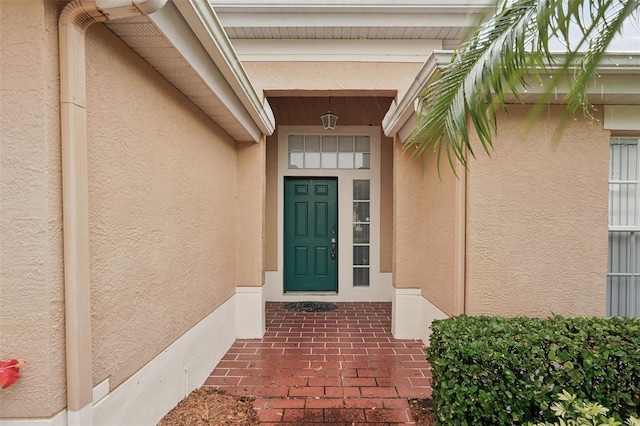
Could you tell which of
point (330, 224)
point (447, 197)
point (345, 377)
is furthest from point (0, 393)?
point (330, 224)

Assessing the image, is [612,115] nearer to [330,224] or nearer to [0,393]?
[330,224]

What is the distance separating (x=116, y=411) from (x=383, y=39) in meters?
5.04

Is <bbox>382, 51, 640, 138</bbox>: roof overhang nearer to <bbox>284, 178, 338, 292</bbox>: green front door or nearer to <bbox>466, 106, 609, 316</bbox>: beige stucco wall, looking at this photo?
<bbox>466, 106, 609, 316</bbox>: beige stucco wall

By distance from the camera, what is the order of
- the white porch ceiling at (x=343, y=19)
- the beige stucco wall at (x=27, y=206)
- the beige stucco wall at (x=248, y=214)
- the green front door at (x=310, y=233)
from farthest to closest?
the green front door at (x=310, y=233)
the beige stucco wall at (x=248, y=214)
the white porch ceiling at (x=343, y=19)
the beige stucco wall at (x=27, y=206)

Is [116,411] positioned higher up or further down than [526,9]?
further down

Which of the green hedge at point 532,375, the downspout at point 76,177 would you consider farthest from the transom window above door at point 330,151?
the downspout at point 76,177

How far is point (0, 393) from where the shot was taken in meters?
1.55

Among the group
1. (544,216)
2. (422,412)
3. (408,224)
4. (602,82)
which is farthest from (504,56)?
(408,224)

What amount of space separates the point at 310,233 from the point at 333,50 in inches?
135

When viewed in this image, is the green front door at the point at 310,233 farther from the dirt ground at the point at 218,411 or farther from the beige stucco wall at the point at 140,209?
the dirt ground at the point at 218,411

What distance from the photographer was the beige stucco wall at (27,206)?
1.54 m

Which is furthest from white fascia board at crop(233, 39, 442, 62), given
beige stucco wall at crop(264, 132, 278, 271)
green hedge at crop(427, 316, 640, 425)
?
green hedge at crop(427, 316, 640, 425)

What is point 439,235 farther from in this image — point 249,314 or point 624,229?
point 249,314

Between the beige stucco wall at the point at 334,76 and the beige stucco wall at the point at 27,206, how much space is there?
11.1 feet
